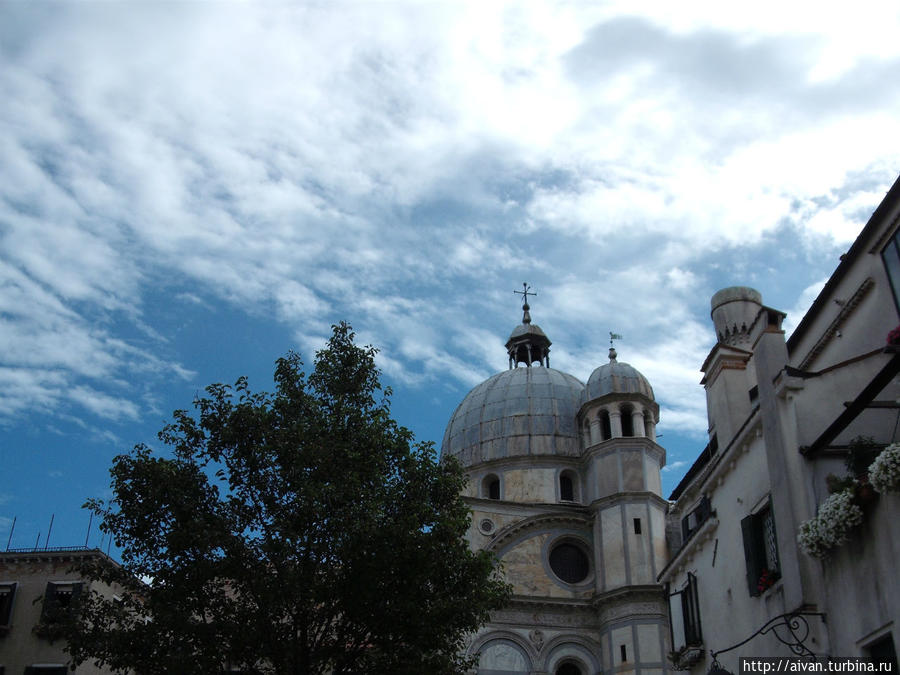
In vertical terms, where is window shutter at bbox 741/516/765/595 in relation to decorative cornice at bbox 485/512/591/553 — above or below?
below

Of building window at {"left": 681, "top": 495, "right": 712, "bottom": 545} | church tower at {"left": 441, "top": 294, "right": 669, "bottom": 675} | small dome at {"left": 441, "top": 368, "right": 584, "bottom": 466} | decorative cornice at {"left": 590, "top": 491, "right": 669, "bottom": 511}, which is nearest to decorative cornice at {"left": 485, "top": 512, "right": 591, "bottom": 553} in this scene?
church tower at {"left": 441, "top": 294, "right": 669, "bottom": 675}

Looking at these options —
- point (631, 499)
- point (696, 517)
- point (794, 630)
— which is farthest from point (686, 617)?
point (631, 499)

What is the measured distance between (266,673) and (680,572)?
31.2 feet

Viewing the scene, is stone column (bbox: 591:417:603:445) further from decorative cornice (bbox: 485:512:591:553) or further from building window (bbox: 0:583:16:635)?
building window (bbox: 0:583:16:635)

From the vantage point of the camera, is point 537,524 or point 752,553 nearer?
point 752,553

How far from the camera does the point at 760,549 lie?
51.5ft

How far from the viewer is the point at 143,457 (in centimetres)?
1991

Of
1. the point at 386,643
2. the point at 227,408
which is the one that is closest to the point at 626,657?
the point at 386,643

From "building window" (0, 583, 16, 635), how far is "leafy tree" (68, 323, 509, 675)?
12966 mm

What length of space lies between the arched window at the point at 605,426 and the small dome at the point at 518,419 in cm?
245

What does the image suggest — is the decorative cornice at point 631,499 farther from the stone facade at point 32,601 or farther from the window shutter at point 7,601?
the window shutter at point 7,601

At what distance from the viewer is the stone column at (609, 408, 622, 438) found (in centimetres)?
4562

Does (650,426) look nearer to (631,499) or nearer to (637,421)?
(637,421)

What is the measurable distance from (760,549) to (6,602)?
2628 centimetres
